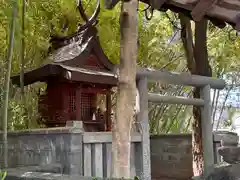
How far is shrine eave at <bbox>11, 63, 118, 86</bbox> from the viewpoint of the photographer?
5340 millimetres

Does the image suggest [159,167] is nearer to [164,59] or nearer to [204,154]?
[204,154]

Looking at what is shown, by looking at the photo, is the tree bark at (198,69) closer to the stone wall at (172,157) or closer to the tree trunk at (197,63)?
the tree trunk at (197,63)

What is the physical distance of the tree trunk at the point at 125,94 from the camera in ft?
10.3

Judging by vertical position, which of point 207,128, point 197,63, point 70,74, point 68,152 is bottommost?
point 68,152

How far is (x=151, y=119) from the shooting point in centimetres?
1033

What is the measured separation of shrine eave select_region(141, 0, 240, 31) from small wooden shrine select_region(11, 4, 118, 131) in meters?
3.27

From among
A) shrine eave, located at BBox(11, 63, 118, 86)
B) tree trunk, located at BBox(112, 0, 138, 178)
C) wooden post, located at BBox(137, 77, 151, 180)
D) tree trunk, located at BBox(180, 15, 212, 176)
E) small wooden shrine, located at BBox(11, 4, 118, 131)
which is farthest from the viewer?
tree trunk, located at BBox(180, 15, 212, 176)

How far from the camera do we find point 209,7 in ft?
7.36

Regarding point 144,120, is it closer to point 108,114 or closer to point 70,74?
point 70,74

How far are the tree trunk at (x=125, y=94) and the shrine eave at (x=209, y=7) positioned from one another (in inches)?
35.7

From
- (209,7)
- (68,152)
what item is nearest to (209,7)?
(209,7)

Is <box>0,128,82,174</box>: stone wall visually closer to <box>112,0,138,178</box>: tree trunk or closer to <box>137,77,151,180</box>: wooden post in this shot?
<box>137,77,151,180</box>: wooden post

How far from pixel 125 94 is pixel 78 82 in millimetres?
2708

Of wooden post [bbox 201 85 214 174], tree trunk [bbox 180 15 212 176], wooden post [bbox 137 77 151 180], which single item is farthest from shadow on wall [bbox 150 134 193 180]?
wooden post [bbox 137 77 151 180]
